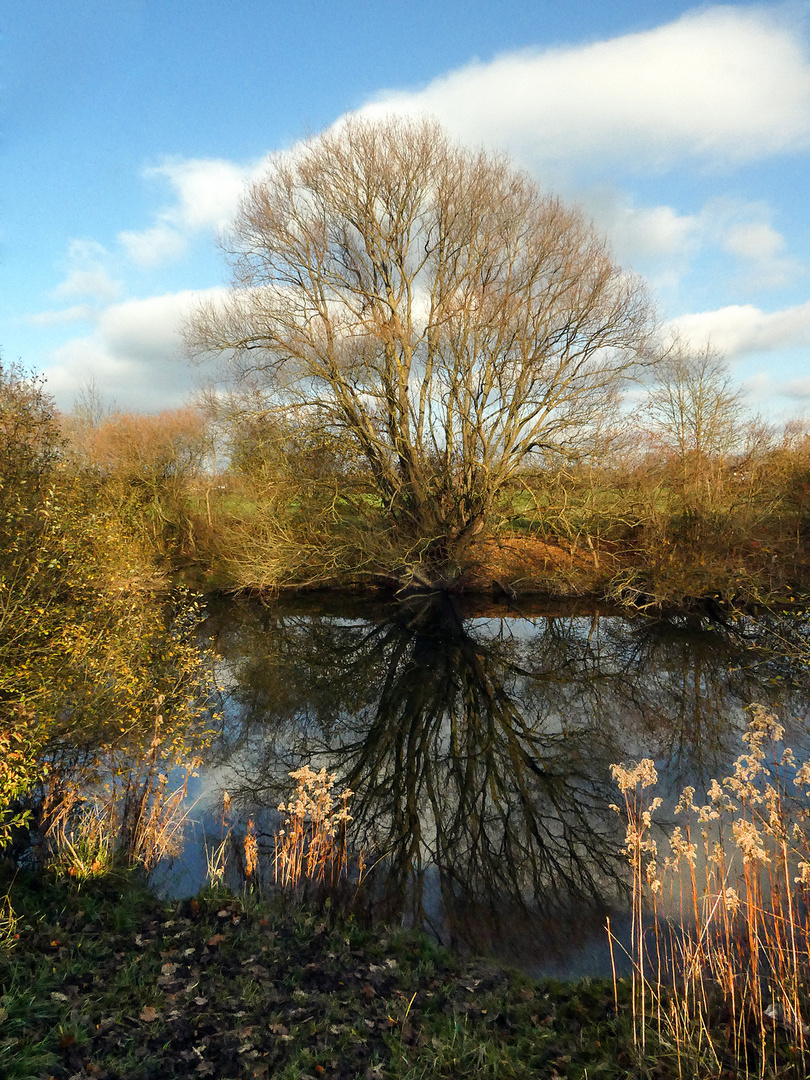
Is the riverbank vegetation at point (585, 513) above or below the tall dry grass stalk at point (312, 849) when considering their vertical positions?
above

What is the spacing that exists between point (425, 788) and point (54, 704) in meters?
5.44

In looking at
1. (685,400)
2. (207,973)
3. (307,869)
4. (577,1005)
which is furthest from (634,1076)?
(685,400)

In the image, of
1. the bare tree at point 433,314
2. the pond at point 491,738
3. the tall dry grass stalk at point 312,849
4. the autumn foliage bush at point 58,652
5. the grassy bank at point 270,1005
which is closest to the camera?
the grassy bank at point 270,1005

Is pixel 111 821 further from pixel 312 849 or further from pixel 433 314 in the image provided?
pixel 433 314

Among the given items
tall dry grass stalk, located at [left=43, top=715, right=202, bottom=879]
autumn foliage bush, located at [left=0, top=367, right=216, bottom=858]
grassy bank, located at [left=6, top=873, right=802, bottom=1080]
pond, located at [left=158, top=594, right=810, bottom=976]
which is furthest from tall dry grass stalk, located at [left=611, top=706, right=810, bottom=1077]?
autumn foliage bush, located at [left=0, top=367, right=216, bottom=858]

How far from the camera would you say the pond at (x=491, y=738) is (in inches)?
290

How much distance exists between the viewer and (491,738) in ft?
41.3

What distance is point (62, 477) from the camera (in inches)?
450

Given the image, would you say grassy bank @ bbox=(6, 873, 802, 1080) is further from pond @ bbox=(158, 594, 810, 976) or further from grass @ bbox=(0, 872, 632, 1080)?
pond @ bbox=(158, 594, 810, 976)

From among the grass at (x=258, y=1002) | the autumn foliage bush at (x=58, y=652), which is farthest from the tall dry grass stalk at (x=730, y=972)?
the autumn foliage bush at (x=58, y=652)

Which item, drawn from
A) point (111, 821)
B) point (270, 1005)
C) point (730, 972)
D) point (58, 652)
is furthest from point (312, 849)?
point (730, 972)

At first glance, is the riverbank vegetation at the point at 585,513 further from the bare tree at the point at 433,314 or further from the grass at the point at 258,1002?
the grass at the point at 258,1002

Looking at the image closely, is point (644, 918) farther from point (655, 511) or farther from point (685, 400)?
point (685, 400)

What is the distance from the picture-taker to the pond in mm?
7371
